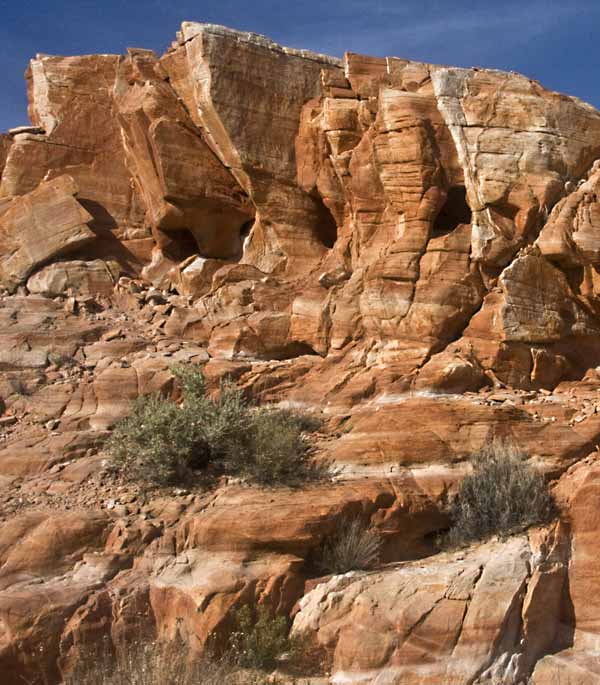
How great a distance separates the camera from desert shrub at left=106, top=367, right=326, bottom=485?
7941mm

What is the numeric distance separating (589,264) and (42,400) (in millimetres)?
7024

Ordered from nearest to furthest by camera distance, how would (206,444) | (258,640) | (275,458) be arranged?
(258,640) < (275,458) < (206,444)

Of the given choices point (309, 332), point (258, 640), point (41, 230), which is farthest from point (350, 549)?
point (41, 230)

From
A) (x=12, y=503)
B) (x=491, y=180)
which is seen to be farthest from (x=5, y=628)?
(x=491, y=180)

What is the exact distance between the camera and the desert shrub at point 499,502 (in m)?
7.80

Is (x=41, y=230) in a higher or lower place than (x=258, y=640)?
higher

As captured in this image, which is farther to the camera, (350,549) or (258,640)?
(350,549)

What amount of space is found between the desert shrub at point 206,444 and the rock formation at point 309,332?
279 millimetres

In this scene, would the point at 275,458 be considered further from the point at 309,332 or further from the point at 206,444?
the point at 309,332

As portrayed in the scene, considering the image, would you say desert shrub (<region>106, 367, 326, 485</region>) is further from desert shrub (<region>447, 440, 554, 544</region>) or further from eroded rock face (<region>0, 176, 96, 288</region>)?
eroded rock face (<region>0, 176, 96, 288</region>)

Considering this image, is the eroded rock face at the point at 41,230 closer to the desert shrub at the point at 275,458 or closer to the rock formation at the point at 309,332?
the rock formation at the point at 309,332

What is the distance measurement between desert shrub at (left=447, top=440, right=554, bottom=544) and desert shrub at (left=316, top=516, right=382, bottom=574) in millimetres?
987

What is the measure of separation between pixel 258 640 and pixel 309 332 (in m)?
4.51

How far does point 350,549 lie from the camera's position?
7230 millimetres
